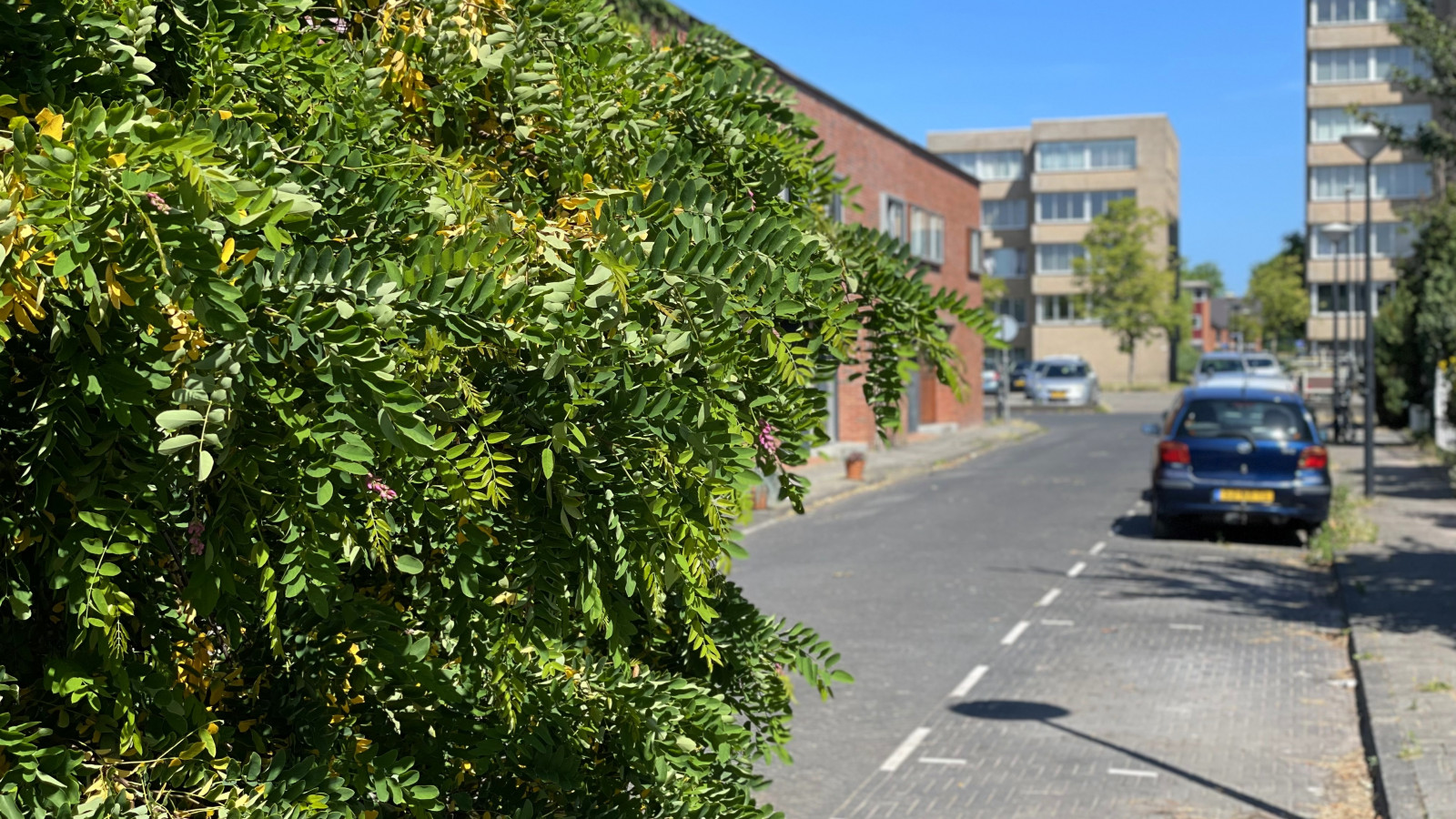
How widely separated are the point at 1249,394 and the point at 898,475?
1179 cm

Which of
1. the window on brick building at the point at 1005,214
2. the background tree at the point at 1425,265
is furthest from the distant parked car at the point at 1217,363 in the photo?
the window on brick building at the point at 1005,214

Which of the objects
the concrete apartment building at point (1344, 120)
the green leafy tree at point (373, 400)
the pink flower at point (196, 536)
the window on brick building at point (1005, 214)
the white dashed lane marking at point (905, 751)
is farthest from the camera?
the window on brick building at point (1005, 214)

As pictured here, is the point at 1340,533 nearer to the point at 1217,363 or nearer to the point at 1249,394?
the point at 1249,394

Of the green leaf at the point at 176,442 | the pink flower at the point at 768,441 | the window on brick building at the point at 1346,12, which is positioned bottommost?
the pink flower at the point at 768,441

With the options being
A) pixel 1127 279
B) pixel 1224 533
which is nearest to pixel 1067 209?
pixel 1127 279

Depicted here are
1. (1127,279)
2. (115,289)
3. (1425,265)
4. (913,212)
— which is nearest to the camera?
(115,289)

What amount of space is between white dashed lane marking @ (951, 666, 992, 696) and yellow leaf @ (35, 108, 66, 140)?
7.65 metres

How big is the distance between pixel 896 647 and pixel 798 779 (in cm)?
351

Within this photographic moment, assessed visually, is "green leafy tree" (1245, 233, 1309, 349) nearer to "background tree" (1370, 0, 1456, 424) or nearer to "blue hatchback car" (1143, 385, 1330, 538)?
"background tree" (1370, 0, 1456, 424)

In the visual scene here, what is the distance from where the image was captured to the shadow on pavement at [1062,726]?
6.73m

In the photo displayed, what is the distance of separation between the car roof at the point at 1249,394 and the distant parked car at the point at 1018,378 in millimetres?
46090

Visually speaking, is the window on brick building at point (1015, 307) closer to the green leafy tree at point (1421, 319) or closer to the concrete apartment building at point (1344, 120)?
the concrete apartment building at point (1344, 120)

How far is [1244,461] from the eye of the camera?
15562mm

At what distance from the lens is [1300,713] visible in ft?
27.9
